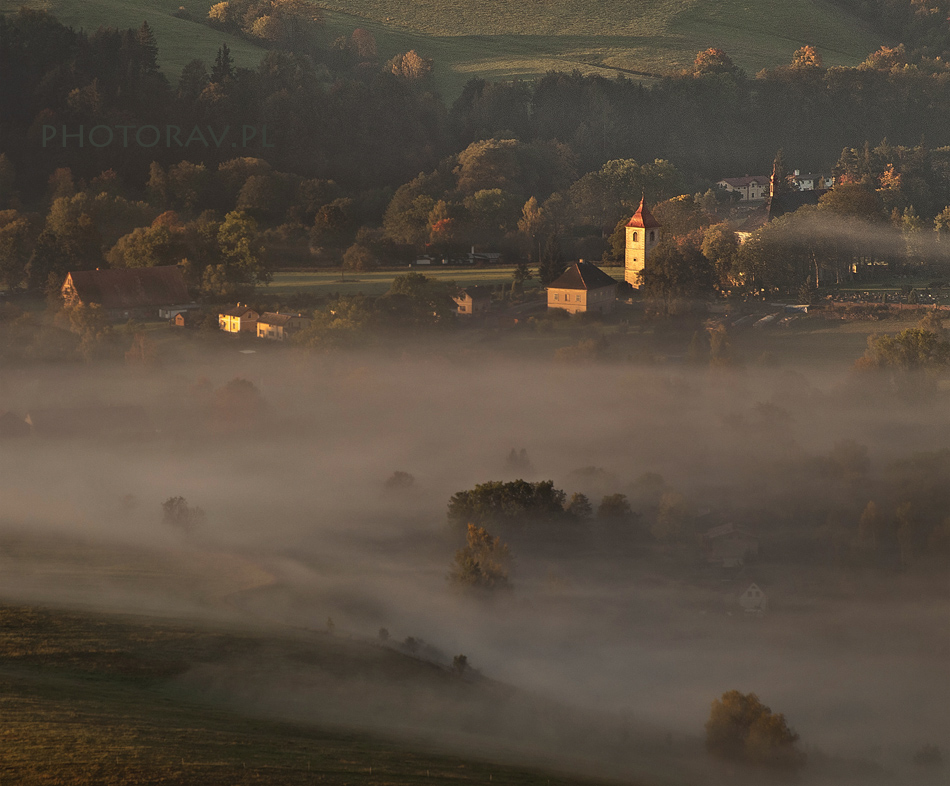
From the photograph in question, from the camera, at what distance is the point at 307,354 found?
10388 centimetres

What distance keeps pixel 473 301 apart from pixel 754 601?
59600 millimetres

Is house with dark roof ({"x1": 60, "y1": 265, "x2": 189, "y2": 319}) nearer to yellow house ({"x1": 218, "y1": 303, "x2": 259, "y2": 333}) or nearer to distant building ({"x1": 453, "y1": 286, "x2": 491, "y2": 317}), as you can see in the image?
yellow house ({"x1": 218, "y1": 303, "x2": 259, "y2": 333})

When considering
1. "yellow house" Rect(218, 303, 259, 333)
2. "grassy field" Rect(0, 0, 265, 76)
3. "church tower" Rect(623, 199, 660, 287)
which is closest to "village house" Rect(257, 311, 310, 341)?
"yellow house" Rect(218, 303, 259, 333)

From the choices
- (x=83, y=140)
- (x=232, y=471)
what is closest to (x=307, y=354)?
(x=232, y=471)

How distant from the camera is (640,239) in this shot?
130 meters

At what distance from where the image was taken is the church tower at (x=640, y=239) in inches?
5113

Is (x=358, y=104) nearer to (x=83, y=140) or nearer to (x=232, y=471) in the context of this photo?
(x=83, y=140)

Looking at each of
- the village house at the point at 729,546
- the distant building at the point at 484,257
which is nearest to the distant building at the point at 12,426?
the village house at the point at 729,546

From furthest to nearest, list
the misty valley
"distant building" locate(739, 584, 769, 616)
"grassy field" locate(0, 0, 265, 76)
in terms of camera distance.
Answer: "grassy field" locate(0, 0, 265, 76)
"distant building" locate(739, 584, 769, 616)
the misty valley

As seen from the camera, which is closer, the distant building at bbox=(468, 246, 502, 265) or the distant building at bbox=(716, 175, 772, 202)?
the distant building at bbox=(468, 246, 502, 265)

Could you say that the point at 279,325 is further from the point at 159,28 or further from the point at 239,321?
the point at 159,28

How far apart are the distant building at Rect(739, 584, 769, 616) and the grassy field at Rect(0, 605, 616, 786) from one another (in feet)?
63.9

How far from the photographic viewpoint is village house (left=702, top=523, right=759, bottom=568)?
68500 millimetres

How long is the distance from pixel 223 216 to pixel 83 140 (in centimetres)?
3093
